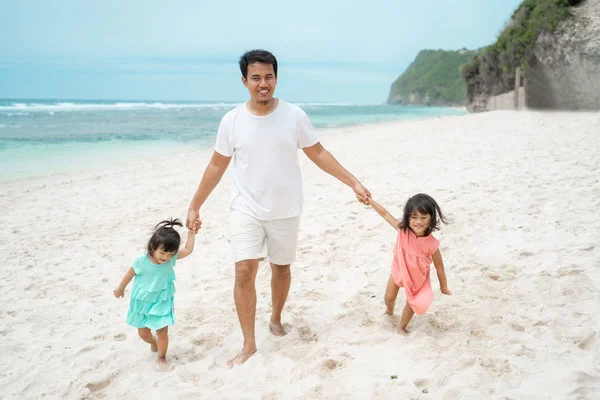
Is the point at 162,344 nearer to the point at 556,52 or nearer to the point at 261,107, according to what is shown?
the point at 261,107

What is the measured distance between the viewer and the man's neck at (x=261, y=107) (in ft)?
10.3

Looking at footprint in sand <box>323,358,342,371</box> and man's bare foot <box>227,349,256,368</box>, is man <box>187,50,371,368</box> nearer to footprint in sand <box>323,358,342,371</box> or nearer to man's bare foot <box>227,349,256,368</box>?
man's bare foot <box>227,349,256,368</box>

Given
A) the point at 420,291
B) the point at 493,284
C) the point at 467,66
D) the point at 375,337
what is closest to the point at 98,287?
the point at 375,337

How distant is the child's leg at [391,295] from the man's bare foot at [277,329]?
0.85 meters

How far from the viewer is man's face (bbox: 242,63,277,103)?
10.1ft

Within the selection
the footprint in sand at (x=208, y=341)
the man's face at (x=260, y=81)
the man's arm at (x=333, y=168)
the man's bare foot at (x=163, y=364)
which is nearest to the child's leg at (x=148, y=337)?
the man's bare foot at (x=163, y=364)

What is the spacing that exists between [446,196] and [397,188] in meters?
1.11

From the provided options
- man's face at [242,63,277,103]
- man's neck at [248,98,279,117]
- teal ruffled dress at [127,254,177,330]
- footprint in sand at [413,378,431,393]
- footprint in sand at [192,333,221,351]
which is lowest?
footprint in sand at [192,333,221,351]

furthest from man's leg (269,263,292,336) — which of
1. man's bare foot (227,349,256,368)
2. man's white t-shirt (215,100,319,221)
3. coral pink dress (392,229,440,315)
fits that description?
→ coral pink dress (392,229,440,315)

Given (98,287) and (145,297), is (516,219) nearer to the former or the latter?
(145,297)

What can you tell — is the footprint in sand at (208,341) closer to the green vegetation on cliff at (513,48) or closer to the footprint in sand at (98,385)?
the footprint in sand at (98,385)

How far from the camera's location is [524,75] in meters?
19.0

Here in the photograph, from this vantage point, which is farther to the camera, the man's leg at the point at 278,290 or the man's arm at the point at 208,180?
the man's leg at the point at 278,290

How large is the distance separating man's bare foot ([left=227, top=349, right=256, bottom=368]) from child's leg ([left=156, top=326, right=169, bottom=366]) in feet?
1.61
